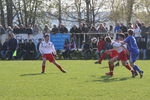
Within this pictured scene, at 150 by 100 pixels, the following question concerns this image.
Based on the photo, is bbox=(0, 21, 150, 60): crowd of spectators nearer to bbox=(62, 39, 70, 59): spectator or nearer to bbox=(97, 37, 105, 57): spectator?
bbox=(62, 39, 70, 59): spectator

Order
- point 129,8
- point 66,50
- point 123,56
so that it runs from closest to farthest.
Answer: point 123,56 < point 66,50 < point 129,8

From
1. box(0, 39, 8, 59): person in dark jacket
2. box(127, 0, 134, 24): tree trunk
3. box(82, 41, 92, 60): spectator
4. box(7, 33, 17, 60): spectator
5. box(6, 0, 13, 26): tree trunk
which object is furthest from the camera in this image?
box(127, 0, 134, 24): tree trunk

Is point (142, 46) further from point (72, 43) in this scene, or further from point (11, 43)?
point (11, 43)

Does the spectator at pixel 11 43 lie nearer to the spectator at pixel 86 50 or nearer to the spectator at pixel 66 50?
the spectator at pixel 66 50

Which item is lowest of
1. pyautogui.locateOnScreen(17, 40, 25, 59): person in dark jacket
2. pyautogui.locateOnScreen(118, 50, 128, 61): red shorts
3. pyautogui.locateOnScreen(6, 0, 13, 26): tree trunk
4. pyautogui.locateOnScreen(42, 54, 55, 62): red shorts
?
pyautogui.locateOnScreen(17, 40, 25, 59): person in dark jacket

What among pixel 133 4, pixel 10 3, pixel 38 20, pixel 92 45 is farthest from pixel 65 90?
pixel 133 4

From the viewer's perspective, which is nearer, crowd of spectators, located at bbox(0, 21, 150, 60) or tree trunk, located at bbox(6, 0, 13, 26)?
crowd of spectators, located at bbox(0, 21, 150, 60)

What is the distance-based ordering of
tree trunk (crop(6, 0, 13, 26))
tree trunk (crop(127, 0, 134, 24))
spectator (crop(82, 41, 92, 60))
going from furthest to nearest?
tree trunk (crop(127, 0, 134, 24)) < tree trunk (crop(6, 0, 13, 26)) < spectator (crop(82, 41, 92, 60))

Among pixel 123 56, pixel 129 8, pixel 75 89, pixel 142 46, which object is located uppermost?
pixel 129 8

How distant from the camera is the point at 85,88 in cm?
1320

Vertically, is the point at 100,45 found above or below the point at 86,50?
above

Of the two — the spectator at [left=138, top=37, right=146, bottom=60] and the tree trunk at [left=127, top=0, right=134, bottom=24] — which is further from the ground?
the tree trunk at [left=127, top=0, right=134, bottom=24]

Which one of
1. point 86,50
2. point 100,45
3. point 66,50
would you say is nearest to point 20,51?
point 66,50

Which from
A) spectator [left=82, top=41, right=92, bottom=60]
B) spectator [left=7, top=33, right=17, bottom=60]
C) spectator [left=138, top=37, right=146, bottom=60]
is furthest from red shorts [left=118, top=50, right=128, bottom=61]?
spectator [left=7, top=33, right=17, bottom=60]
